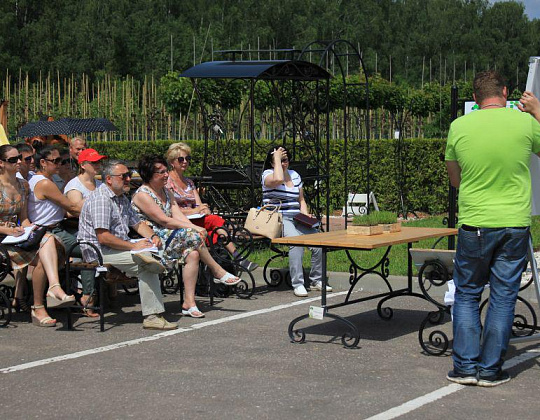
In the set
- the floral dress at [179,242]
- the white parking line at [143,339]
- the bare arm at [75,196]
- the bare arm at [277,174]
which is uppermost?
the bare arm at [277,174]

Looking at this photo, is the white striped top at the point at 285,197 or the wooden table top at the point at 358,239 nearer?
the wooden table top at the point at 358,239

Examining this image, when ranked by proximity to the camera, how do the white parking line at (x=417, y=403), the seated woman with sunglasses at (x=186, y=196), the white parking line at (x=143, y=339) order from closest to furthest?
the white parking line at (x=417, y=403) < the white parking line at (x=143, y=339) < the seated woman with sunglasses at (x=186, y=196)

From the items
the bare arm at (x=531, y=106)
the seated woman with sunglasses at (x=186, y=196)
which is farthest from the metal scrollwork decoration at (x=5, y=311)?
the bare arm at (x=531, y=106)

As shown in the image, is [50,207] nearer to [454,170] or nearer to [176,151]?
[176,151]

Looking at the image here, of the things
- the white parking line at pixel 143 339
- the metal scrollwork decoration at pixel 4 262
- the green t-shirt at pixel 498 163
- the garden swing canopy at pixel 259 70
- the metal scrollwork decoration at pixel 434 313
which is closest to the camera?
the green t-shirt at pixel 498 163

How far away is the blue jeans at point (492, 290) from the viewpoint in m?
5.91

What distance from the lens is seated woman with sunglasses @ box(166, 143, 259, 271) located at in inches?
373

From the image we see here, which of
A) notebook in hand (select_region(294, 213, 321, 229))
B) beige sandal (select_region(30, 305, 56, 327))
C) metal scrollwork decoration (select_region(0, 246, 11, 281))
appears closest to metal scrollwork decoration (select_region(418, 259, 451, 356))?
notebook in hand (select_region(294, 213, 321, 229))

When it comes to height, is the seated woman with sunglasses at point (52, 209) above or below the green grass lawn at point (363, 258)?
above

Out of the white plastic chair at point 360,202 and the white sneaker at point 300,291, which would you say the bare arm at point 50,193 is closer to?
the white sneaker at point 300,291

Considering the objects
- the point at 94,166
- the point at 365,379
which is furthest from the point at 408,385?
the point at 94,166

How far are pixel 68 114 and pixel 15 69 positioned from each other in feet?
46.5

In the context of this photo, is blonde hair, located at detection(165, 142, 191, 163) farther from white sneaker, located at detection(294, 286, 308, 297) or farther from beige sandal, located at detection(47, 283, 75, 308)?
beige sandal, located at detection(47, 283, 75, 308)

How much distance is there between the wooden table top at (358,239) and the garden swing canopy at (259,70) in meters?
3.29
